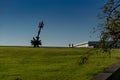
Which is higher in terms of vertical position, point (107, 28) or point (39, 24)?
point (39, 24)

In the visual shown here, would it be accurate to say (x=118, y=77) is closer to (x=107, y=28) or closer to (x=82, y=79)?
(x=82, y=79)

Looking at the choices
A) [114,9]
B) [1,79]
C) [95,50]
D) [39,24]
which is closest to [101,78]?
[95,50]

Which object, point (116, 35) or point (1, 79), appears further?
point (1, 79)

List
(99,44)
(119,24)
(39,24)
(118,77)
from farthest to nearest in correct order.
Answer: (39,24)
(118,77)
(99,44)
(119,24)

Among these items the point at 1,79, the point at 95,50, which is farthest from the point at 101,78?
the point at 1,79

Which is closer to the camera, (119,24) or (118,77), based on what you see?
(119,24)

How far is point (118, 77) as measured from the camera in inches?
879

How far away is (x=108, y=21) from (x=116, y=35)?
40.5 inches

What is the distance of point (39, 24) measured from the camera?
102 metres

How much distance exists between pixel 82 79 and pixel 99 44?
9.96 feet

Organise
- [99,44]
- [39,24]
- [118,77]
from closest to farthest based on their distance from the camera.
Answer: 1. [99,44]
2. [118,77]
3. [39,24]

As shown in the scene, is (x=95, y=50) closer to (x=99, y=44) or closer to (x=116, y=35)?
(x=99, y=44)

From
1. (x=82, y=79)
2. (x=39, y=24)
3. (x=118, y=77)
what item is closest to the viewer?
(x=82, y=79)

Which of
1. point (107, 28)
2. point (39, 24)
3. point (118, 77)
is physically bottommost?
point (118, 77)
